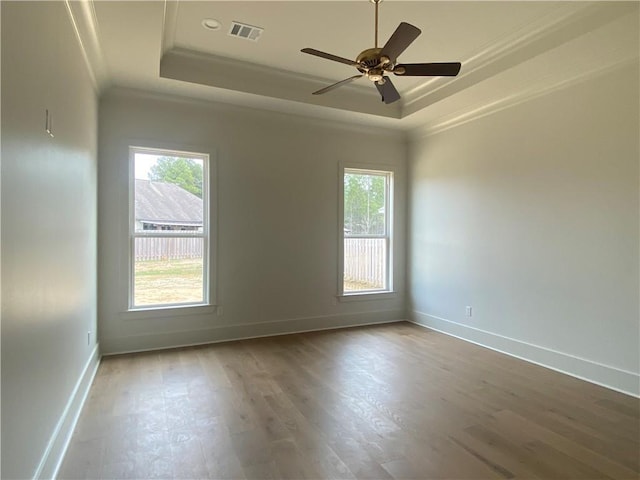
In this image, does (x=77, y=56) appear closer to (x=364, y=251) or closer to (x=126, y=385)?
(x=126, y=385)

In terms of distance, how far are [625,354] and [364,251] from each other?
325 cm

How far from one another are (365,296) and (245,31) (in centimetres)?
373

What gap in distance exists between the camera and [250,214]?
470 centimetres

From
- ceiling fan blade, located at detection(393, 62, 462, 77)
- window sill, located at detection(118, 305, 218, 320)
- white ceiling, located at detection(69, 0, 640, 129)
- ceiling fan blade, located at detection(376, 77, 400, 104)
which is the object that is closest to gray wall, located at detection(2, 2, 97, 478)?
white ceiling, located at detection(69, 0, 640, 129)

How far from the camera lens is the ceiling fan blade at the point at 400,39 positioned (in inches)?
88.7

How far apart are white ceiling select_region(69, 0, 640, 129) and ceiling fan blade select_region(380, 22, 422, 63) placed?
2.45 ft

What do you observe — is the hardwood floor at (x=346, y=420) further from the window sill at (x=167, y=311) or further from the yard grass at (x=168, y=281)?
the yard grass at (x=168, y=281)

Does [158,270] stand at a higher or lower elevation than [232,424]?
higher

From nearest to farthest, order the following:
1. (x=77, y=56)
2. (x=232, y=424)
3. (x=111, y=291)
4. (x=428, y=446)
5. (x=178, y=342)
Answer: (x=428, y=446) < (x=232, y=424) < (x=77, y=56) < (x=111, y=291) < (x=178, y=342)

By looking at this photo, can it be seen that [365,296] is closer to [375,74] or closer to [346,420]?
[346,420]

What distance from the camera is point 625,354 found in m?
3.16

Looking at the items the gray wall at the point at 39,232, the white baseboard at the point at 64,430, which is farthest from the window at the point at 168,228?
the gray wall at the point at 39,232

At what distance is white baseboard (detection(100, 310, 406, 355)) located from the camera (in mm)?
4098

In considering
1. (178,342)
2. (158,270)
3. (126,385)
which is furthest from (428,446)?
(158,270)
